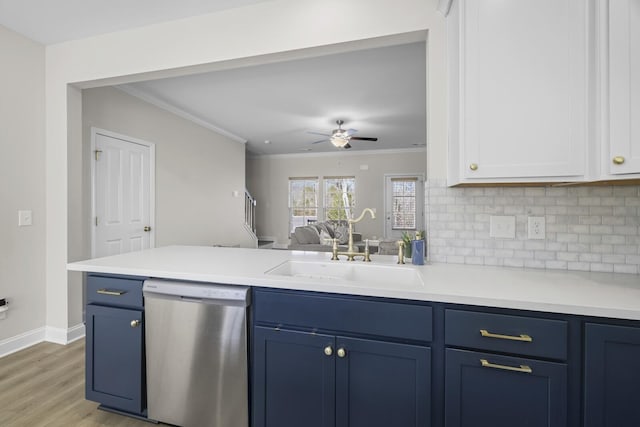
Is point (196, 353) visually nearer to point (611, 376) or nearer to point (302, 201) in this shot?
point (611, 376)

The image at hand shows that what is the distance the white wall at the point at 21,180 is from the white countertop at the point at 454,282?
1.33m

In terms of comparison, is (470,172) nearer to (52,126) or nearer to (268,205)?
(52,126)

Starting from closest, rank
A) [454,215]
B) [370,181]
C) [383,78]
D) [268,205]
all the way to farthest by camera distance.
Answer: [454,215] < [383,78] < [370,181] < [268,205]

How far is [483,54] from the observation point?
145 centimetres

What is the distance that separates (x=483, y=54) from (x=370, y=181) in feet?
21.3

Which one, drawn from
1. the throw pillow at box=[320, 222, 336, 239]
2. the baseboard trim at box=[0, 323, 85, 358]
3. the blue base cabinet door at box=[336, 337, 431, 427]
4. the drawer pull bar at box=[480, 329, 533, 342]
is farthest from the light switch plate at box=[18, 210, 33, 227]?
the throw pillow at box=[320, 222, 336, 239]

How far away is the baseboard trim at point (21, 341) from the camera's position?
2.46 meters

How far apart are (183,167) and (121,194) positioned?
1.25 m

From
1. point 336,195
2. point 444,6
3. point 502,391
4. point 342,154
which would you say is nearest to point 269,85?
point 444,6

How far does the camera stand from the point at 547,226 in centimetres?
166

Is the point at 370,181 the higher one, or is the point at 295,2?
the point at 295,2

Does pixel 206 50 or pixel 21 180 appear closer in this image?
pixel 206 50

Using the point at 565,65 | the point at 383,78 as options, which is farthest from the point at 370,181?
the point at 565,65

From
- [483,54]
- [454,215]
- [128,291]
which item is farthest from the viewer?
[454,215]
